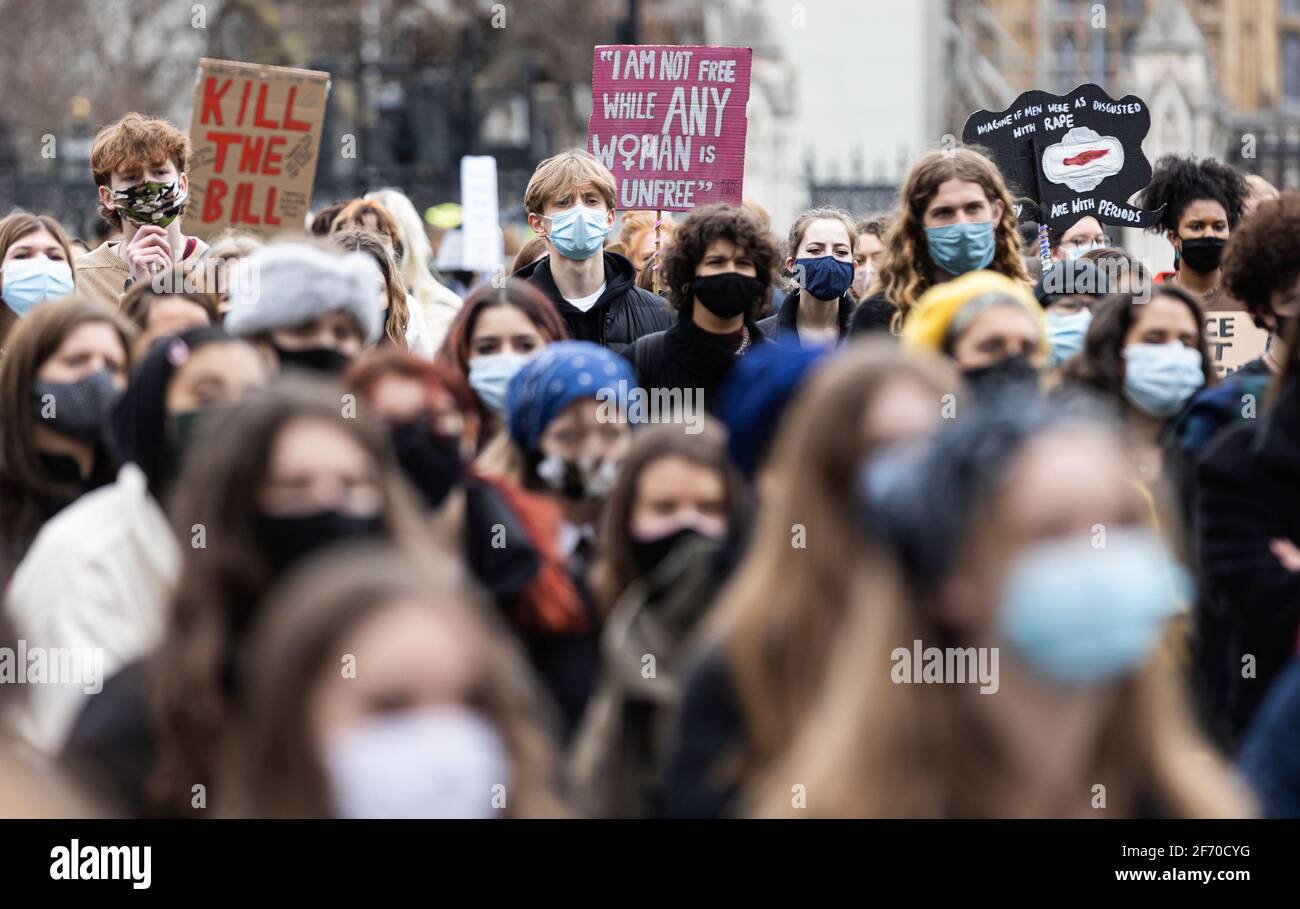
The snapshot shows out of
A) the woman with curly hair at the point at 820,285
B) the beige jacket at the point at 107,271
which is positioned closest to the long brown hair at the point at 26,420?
the beige jacket at the point at 107,271

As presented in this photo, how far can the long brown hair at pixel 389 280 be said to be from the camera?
815cm

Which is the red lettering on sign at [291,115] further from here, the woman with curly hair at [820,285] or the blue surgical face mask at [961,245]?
the blue surgical face mask at [961,245]

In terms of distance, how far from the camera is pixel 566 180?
887cm

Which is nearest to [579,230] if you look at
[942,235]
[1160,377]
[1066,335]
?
[942,235]

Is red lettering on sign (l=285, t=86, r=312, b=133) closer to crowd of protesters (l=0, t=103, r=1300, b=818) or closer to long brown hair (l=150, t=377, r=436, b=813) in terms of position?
crowd of protesters (l=0, t=103, r=1300, b=818)

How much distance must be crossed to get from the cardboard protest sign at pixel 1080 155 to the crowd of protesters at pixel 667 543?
139 cm

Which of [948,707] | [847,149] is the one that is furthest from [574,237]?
[847,149]

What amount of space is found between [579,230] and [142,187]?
4.79 feet

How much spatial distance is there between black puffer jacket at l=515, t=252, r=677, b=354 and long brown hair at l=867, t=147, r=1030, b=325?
1401mm

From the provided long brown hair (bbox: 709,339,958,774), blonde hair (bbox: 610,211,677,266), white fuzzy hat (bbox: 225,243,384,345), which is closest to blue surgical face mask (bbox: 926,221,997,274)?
white fuzzy hat (bbox: 225,243,384,345)

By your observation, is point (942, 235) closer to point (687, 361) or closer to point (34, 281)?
point (687, 361)

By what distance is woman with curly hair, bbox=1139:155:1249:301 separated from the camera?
9.12 meters
